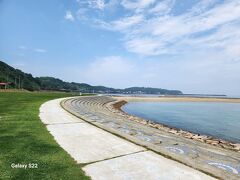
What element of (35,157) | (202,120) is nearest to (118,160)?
(35,157)

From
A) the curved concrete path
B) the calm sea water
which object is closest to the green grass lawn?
the curved concrete path

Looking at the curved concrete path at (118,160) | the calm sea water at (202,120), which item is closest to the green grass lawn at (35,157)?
the curved concrete path at (118,160)

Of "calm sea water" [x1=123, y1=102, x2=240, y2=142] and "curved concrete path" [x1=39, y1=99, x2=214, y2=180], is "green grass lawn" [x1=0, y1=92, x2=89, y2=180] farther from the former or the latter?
"calm sea water" [x1=123, y1=102, x2=240, y2=142]

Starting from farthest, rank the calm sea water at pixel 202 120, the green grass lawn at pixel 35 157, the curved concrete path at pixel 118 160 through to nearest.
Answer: the calm sea water at pixel 202 120
the curved concrete path at pixel 118 160
the green grass lawn at pixel 35 157

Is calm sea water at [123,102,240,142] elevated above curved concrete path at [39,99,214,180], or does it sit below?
below

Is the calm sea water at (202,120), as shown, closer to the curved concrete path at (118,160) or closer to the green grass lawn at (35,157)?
the curved concrete path at (118,160)

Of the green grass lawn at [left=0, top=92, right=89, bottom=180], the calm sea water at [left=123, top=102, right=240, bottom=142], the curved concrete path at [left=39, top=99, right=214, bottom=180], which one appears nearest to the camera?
the green grass lawn at [left=0, top=92, right=89, bottom=180]

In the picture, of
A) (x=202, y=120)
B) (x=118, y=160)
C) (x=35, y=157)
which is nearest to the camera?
(x=35, y=157)

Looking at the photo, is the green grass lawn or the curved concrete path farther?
the curved concrete path

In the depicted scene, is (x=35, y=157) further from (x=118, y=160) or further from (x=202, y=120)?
(x=202, y=120)

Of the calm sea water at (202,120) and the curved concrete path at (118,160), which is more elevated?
the curved concrete path at (118,160)

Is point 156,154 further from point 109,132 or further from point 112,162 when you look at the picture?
point 109,132

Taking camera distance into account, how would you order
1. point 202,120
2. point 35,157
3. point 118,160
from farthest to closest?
point 202,120 → point 118,160 → point 35,157

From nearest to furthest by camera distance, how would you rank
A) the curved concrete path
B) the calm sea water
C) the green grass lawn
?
the green grass lawn < the curved concrete path < the calm sea water
